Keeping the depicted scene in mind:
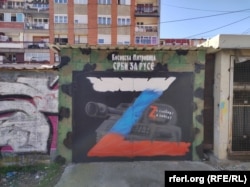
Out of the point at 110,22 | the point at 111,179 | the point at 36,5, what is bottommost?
the point at 111,179

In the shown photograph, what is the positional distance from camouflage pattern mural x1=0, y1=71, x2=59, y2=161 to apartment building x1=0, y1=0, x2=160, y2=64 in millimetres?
30713

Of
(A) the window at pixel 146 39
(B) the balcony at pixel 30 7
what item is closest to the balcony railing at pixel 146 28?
(A) the window at pixel 146 39

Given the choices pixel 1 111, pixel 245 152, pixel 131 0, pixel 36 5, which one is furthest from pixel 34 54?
pixel 245 152

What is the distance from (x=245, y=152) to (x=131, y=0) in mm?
34306

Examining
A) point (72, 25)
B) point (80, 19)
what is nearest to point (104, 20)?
point (80, 19)

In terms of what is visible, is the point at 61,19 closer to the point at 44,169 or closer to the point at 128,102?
the point at 128,102

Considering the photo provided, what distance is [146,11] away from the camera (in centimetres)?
3850

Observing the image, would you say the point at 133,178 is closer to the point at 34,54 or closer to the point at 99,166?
the point at 99,166

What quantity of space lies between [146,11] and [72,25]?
10.7 meters

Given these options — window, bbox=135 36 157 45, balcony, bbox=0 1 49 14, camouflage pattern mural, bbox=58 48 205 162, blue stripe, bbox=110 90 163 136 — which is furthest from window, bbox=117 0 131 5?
blue stripe, bbox=110 90 163 136

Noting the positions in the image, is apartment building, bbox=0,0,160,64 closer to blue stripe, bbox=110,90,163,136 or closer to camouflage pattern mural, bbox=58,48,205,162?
camouflage pattern mural, bbox=58,48,205,162

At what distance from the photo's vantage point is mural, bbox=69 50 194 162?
6.85 meters

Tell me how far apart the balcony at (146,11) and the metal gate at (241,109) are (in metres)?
33.0

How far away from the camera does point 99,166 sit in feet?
21.8
